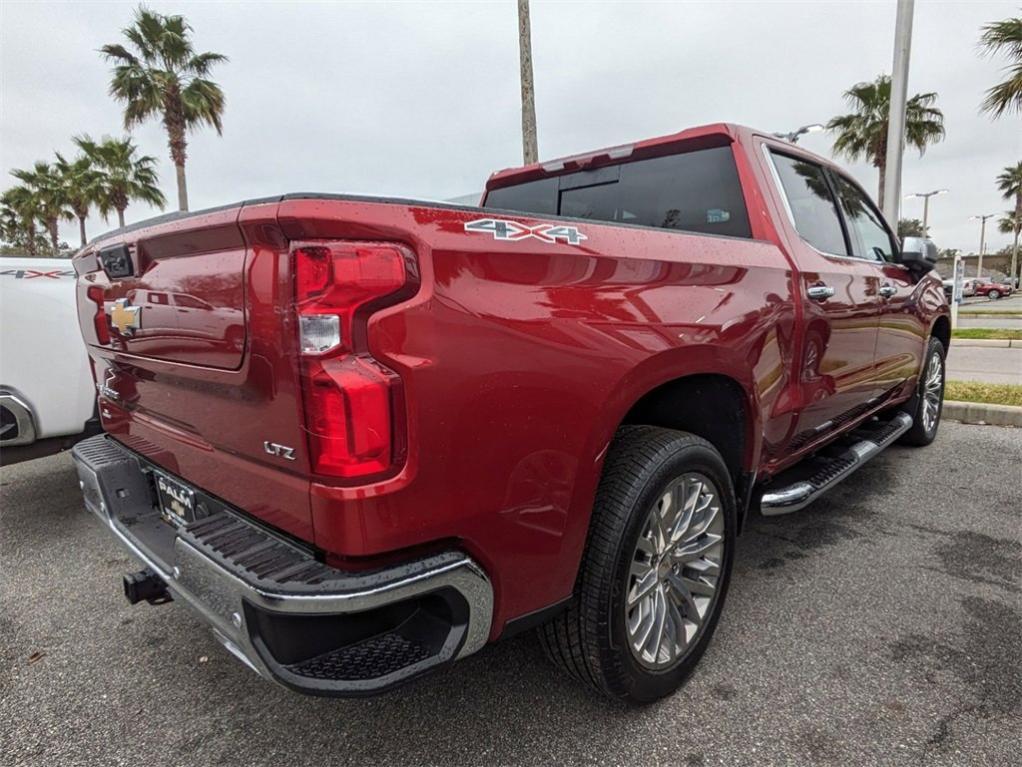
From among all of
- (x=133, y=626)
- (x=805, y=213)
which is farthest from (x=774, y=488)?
(x=133, y=626)

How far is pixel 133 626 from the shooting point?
267cm

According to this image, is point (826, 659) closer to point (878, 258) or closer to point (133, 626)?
point (878, 258)

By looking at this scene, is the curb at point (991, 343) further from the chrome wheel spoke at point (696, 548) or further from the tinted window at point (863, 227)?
the chrome wheel spoke at point (696, 548)

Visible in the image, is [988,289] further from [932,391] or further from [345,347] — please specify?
[345,347]

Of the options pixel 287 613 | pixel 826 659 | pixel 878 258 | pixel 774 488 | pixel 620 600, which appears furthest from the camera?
pixel 878 258

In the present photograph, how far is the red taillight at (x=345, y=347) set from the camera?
4.27 ft

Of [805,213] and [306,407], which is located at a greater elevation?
[805,213]

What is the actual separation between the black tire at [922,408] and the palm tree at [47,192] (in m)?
35.7

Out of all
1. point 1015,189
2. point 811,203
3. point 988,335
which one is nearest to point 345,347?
point 811,203

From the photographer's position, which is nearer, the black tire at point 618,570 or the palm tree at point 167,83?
the black tire at point 618,570

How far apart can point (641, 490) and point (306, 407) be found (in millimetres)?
1011

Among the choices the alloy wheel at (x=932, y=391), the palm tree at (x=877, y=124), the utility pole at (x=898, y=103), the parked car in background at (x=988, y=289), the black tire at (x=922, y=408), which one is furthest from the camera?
the parked car in background at (x=988, y=289)

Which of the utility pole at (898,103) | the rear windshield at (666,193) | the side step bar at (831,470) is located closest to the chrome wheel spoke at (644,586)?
the side step bar at (831,470)

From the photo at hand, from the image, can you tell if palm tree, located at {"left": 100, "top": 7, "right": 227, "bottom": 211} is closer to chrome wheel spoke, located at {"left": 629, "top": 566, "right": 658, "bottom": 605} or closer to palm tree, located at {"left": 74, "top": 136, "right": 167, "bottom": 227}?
palm tree, located at {"left": 74, "top": 136, "right": 167, "bottom": 227}
